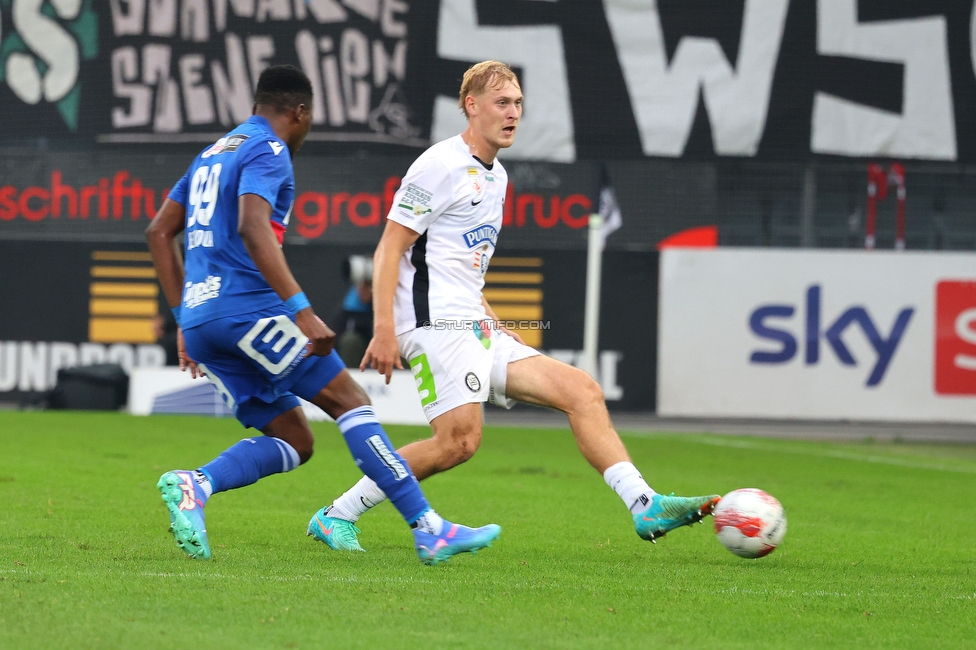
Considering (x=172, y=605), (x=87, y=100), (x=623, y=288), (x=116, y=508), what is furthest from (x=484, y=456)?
(x=87, y=100)

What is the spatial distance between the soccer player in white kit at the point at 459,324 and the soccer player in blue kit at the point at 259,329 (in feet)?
1.48

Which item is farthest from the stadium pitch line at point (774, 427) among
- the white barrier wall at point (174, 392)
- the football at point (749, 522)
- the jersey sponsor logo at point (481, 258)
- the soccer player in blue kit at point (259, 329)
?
the soccer player in blue kit at point (259, 329)

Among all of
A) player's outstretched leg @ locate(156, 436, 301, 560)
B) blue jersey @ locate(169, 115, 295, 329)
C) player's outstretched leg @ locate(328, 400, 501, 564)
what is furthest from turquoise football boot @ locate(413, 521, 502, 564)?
blue jersey @ locate(169, 115, 295, 329)

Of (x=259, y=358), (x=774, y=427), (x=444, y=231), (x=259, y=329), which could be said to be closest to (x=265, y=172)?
(x=259, y=329)

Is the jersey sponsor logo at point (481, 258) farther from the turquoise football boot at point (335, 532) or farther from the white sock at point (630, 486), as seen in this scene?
the turquoise football boot at point (335, 532)

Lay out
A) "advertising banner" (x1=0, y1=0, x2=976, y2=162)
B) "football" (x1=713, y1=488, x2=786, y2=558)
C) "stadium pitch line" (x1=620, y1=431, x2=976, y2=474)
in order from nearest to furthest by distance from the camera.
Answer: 1. "football" (x1=713, y1=488, x2=786, y2=558)
2. "stadium pitch line" (x1=620, y1=431, x2=976, y2=474)
3. "advertising banner" (x1=0, y1=0, x2=976, y2=162)

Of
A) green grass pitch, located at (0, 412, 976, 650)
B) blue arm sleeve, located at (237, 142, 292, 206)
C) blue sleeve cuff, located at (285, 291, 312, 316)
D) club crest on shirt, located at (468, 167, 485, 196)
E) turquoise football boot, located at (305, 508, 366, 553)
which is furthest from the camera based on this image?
club crest on shirt, located at (468, 167, 485, 196)

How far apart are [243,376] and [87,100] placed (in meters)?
13.8

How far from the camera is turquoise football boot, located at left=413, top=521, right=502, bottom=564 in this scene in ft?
16.4

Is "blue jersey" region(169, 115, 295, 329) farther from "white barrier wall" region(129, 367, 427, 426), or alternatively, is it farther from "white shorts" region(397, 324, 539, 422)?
"white barrier wall" region(129, 367, 427, 426)

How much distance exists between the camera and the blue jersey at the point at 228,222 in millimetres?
5000

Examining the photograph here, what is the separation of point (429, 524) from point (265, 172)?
147cm

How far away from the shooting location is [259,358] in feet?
16.4

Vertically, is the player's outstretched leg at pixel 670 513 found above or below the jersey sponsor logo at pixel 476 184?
below
